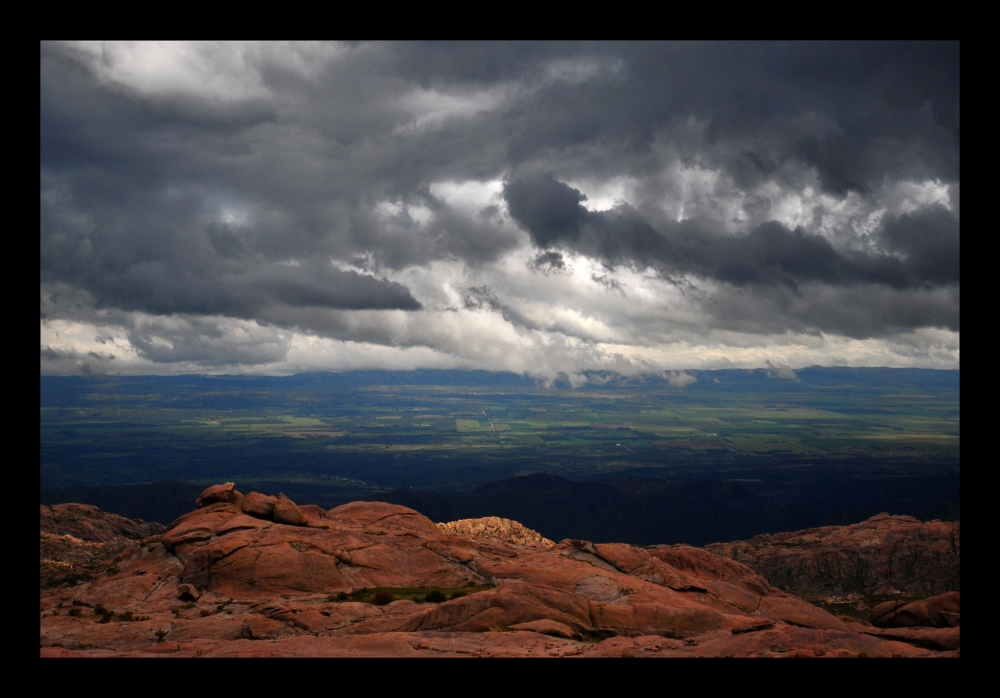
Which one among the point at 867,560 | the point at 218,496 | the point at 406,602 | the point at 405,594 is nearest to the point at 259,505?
the point at 218,496

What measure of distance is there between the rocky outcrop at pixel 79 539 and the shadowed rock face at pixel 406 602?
2299 cm

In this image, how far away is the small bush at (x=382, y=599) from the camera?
49256 millimetres

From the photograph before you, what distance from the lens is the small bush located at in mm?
49256

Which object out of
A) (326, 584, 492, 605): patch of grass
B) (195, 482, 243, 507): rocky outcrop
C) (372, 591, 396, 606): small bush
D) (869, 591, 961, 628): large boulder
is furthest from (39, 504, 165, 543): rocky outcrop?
(869, 591, 961, 628): large boulder

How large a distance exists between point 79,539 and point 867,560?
A: 5909 inches

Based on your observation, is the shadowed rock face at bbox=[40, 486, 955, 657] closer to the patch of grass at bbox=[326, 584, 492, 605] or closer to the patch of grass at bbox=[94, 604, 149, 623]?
the patch of grass at bbox=[94, 604, 149, 623]

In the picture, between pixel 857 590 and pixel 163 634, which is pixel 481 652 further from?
pixel 857 590

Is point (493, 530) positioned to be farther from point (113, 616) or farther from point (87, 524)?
point (87, 524)

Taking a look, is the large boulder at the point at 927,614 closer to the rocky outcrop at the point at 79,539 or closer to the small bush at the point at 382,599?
the small bush at the point at 382,599

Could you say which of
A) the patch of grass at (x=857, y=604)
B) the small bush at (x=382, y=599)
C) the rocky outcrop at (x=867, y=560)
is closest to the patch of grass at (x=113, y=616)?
the small bush at (x=382, y=599)

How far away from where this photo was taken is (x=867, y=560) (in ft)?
383
